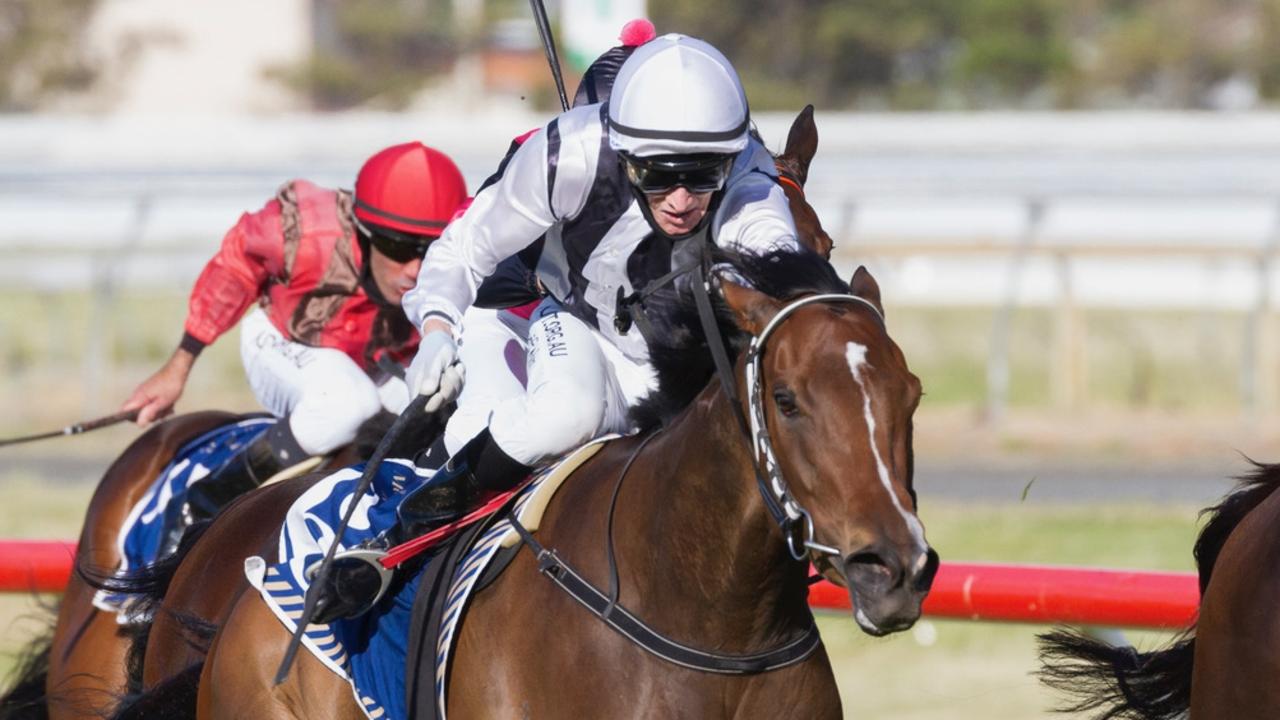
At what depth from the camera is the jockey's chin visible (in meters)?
3.56

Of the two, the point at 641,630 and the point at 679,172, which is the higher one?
the point at 679,172

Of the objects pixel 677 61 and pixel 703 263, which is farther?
pixel 677 61

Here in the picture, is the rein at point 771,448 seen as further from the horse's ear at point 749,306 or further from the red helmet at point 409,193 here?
the red helmet at point 409,193

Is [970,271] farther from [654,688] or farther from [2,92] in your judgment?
[2,92]

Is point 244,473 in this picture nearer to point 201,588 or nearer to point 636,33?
point 201,588

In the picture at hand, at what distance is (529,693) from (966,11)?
36807mm

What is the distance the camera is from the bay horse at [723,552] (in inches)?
116

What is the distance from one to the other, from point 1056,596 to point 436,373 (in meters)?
2.64

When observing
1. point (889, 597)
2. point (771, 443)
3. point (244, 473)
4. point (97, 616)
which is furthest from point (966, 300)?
point (889, 597)

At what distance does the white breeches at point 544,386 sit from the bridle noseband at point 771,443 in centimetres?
52

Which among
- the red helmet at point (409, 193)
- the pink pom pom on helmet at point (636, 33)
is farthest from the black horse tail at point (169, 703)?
the pink pom pom on helmet at point (636, 33)

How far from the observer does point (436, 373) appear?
380 centimetres

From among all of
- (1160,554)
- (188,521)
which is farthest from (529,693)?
(1160,554)

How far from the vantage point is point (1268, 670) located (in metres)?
3.62
